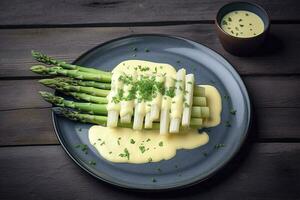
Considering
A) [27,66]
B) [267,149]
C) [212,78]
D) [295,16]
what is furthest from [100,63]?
[295,16]

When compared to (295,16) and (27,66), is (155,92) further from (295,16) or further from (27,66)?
(295,16)

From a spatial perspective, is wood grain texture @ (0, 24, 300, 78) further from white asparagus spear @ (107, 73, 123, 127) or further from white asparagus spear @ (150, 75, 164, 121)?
white asparagus spear @ (150, 75, 164, 121)

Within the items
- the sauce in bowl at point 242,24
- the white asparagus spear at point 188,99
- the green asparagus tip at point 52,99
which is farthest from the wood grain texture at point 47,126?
the sauce in bowl at point 242,24

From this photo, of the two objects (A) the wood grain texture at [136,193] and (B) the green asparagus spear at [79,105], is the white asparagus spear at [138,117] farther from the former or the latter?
(A) the wood grain texture at [136,193]

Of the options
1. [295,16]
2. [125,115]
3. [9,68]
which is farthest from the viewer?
[295,16]

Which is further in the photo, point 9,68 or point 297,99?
point 9,68

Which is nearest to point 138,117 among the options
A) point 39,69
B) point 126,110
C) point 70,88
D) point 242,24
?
point 126,110

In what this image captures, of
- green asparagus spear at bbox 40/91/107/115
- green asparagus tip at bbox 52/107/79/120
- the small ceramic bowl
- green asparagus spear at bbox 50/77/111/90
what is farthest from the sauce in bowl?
green asparagus tip at bbox 52/107/79/120

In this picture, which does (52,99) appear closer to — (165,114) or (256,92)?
(165,114)
